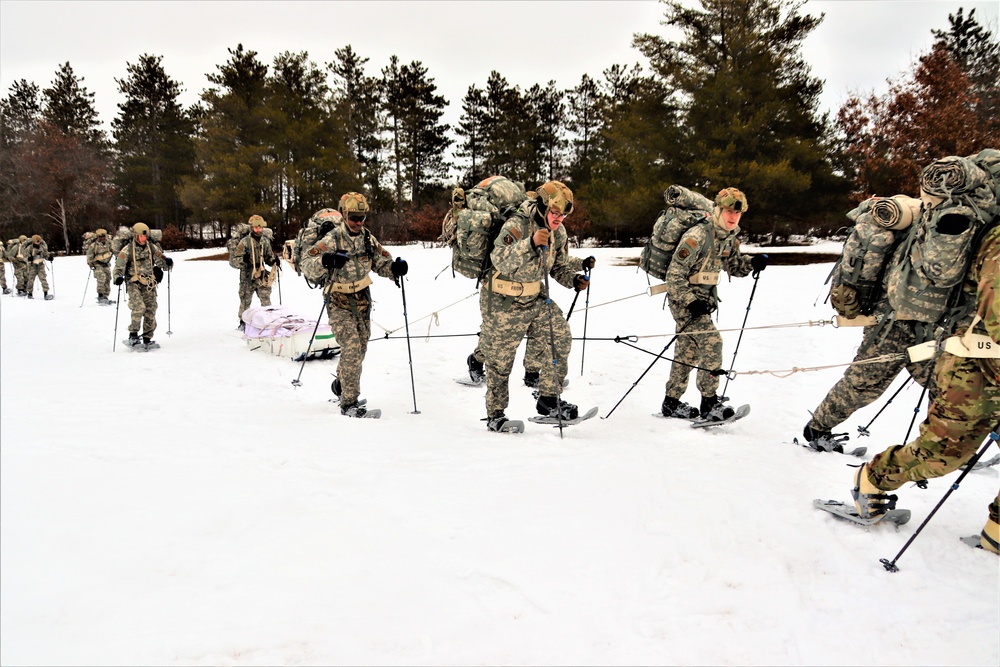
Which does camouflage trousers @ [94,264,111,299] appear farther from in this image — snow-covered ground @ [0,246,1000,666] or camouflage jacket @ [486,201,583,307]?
camouflage jacket @ [486,201,583,307]

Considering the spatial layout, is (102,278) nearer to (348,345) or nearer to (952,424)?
(348,345)

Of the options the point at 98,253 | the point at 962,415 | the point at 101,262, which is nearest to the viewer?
the point at 962,415

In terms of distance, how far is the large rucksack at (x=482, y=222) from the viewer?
5449 millimetres

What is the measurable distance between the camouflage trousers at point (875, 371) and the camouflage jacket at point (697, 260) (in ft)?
5.15

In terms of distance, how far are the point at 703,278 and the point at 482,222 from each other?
2.40 m

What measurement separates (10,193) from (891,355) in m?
19.2

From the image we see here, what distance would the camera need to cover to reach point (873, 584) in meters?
3.01

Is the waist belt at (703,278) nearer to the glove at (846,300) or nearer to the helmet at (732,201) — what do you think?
the helmet at (732,201)

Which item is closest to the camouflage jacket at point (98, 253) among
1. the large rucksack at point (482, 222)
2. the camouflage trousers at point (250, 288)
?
the camouflage trousers at point (250, 288)

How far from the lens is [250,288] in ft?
37.1

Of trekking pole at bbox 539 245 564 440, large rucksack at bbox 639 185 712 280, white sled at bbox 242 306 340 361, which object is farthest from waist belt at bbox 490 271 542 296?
A: white sled at bbox 242 306 340 361

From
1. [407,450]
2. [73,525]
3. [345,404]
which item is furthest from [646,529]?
[345,404]

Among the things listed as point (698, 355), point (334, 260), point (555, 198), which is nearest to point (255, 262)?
point (334, 260)

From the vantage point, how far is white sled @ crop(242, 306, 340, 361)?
9297mm
